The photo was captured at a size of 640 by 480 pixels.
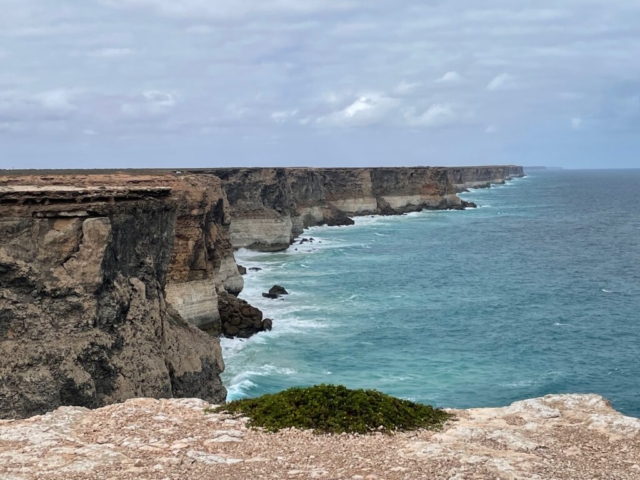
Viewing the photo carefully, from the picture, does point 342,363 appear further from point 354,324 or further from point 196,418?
point 196,418

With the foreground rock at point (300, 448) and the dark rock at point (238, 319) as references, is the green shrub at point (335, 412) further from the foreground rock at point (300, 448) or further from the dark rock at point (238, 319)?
the dark rock at point (238, 319)

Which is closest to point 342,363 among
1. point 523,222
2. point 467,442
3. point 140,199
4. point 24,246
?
point 140,199

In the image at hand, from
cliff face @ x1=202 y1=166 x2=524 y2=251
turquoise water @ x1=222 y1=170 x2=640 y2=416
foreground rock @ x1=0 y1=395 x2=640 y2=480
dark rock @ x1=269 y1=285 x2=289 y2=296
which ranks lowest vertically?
turquoise water @ x1=222 y1=170 x2=640 y2=416

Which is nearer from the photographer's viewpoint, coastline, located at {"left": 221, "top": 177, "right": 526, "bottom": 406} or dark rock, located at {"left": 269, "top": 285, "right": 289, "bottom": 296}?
coastline, located at {"left": 221, "top": 177, "right": 526, "bottom": 406}

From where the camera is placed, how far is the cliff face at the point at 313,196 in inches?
3086

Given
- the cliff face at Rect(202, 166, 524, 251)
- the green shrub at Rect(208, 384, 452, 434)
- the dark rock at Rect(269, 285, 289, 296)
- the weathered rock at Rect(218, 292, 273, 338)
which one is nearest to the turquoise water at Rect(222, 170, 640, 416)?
the weathered rock at Rect(218, 292, 273, 338)

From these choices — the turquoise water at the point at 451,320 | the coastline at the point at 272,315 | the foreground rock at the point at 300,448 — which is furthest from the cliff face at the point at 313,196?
the foreground rock at the point at 300,448

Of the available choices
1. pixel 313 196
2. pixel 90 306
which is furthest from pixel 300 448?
pixel 313 196

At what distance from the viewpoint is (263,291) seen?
5328 centimetres

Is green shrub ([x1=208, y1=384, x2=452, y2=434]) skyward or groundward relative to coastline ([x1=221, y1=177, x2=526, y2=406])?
skyward

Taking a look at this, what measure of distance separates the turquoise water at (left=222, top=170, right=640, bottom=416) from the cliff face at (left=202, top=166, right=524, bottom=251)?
4.64 metres

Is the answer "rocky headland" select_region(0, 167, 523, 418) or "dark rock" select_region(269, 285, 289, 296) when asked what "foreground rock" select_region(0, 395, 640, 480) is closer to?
"rocky headland" select_region(0, 167, 523, 418)

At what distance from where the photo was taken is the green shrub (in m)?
12.6

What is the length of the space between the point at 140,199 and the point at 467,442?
1270 cm
